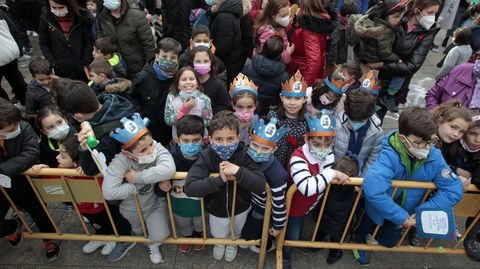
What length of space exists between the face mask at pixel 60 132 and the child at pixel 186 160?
104 centimetres

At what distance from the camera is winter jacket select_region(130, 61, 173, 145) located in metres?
3.80

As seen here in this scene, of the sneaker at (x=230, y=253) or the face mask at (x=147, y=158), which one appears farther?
the sneaker at (x=230, y=253)

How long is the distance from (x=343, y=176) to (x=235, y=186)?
0.91 m

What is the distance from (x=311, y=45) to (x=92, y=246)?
3.79 metres

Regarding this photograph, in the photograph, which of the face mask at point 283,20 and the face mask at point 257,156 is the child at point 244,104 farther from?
the face mask at point 283,20

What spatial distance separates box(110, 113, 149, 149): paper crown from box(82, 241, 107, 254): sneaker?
1.58 m

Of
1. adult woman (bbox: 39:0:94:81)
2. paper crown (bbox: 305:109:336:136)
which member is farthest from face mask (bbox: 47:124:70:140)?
paper crown (bbox: 305:109:336:136)

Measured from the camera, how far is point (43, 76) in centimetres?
405

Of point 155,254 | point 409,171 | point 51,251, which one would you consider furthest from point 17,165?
point 409,171

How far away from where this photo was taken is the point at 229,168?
257 centimetres

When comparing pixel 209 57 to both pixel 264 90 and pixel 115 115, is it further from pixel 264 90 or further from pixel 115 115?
pixel 115 115

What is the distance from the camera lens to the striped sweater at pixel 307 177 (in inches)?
107

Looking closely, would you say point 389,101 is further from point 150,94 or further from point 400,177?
point 150,94

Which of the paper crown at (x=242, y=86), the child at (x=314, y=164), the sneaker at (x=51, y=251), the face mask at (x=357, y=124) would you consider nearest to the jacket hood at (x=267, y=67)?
the paper crown at (x=242, y=86)
